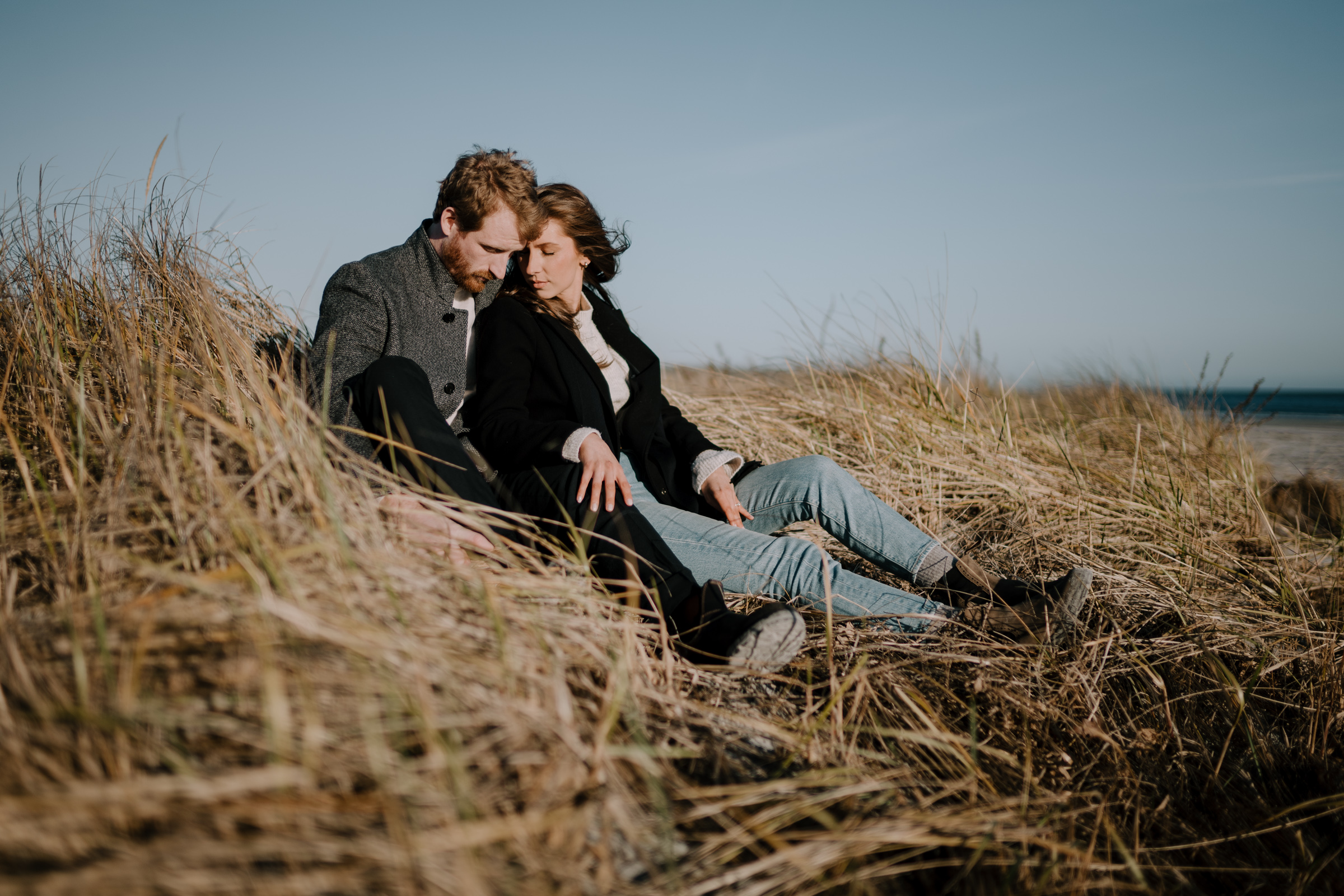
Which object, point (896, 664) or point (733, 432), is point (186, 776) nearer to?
point (896, 664)

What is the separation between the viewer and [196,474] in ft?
3.69

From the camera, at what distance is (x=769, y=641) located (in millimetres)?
1429

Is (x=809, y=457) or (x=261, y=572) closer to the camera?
(x=261, y=572)

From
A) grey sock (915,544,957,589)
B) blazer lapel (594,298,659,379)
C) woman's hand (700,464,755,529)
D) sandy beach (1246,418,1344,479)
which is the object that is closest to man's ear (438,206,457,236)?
blazer lapel (594,298,659,379)

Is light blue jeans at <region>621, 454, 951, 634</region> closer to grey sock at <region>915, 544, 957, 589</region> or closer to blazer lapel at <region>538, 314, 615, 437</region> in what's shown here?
grey sock at <region>915, 544, 957, 589</region>

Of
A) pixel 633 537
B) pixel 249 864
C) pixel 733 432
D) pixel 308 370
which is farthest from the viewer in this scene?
pixel 733 432

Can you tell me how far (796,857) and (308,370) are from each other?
179cm

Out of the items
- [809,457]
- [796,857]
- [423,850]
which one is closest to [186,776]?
[423,850]

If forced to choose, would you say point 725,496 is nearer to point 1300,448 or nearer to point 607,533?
point 607,533

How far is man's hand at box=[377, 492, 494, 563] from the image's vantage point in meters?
1.30

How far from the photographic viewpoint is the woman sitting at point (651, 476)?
1.78 meters

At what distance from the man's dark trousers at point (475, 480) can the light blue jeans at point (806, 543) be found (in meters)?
0.21

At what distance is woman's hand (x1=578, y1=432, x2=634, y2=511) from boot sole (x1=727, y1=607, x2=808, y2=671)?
52cm

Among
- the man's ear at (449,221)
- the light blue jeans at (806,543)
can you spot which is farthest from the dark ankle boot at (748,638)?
the man's ear at (449,221)
